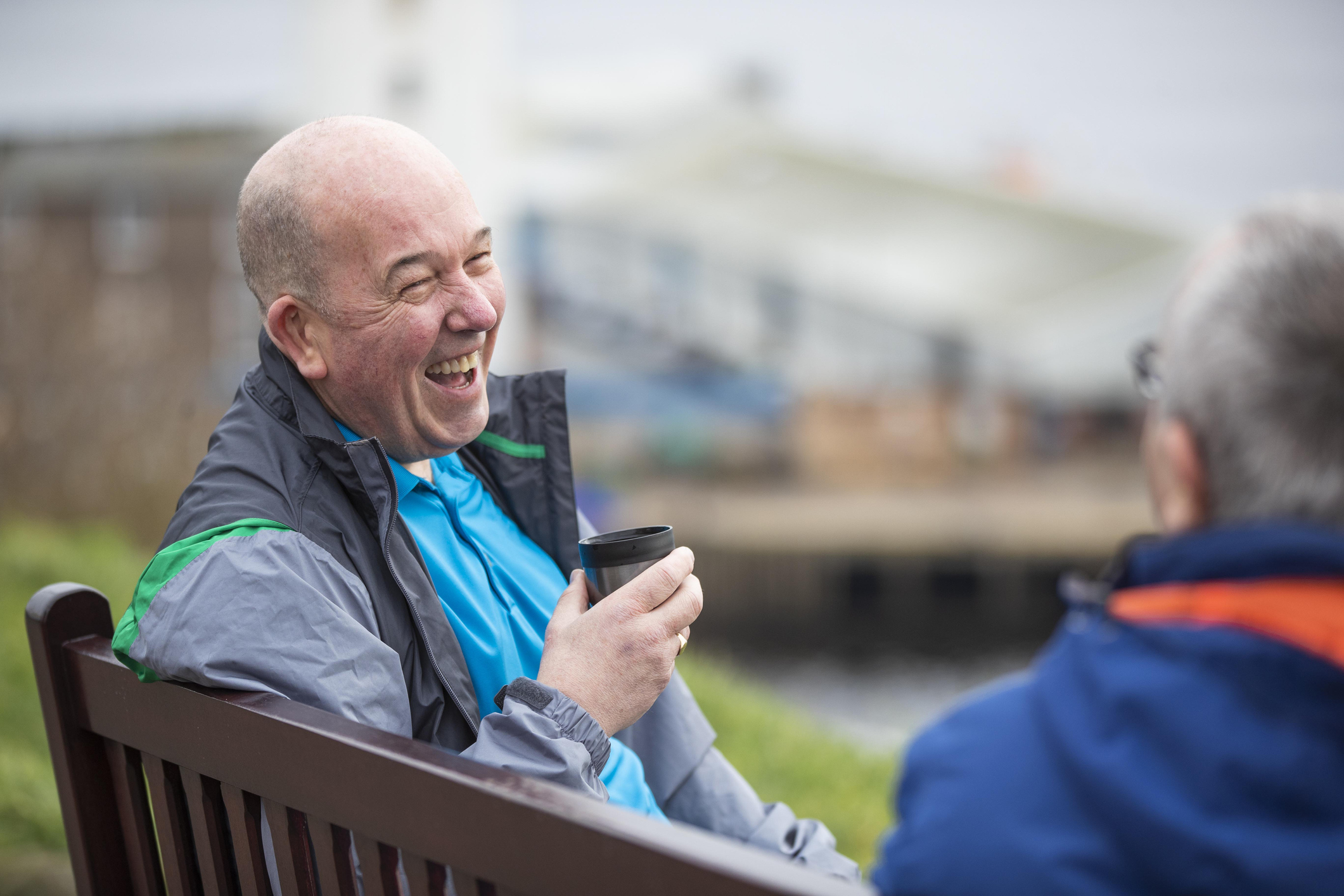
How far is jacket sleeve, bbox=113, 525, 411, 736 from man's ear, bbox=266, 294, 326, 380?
36cm

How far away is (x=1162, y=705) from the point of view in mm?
857

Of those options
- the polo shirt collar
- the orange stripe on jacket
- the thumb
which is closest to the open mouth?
the polo shirt collar

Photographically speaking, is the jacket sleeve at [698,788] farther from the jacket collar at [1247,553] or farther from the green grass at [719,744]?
the green grass at [719,744]

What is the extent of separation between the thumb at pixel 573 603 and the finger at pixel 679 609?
4.7 inches

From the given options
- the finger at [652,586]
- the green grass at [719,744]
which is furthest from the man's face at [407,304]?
the green grass at [719,744]

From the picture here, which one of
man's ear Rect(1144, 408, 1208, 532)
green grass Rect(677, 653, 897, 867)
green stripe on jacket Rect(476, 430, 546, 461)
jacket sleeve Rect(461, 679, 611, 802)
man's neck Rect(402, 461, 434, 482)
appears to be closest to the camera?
man's ear Rect(1144, 408, 1208, 532)

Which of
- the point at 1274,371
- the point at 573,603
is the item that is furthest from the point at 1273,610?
the point at 573,603

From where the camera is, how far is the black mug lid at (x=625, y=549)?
1542 mm

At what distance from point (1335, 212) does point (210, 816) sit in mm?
1554

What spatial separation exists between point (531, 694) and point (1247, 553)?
3.02 ft

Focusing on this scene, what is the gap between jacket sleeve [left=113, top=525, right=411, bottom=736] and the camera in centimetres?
137

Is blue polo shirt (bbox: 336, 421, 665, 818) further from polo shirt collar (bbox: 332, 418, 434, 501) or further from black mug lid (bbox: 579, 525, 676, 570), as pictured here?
black mug lid (bbox: 579, 525, 676, 570)

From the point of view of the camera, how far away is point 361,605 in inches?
60.2

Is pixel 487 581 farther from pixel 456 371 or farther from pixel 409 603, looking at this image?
pixel 456 371
